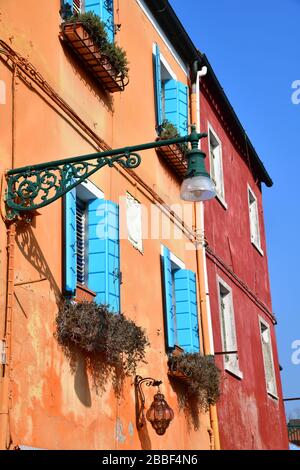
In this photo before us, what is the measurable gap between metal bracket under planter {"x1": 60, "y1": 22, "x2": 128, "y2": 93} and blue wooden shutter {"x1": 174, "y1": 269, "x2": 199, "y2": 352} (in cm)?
288

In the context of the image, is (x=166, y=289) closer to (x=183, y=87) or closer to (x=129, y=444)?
(x=129, y=444)

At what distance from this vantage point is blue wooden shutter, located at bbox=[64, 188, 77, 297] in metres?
7.84

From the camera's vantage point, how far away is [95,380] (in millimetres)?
8180

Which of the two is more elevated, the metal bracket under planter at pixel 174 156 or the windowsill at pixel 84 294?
the metal bracket under planter at pixel 174 156

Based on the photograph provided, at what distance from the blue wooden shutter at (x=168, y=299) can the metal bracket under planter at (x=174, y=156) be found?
149 centimetres

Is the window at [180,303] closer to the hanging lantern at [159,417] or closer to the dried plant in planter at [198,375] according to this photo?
the dried plant in planter at [198,375]

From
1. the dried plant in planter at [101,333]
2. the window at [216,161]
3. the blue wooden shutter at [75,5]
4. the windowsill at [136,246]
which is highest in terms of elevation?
the window at [216,161]

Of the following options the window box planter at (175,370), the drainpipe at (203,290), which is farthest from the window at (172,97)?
the window box planter at (175,370)

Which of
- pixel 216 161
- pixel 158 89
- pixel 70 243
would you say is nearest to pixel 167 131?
pixel 158 89

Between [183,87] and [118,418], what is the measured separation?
5.82 meters

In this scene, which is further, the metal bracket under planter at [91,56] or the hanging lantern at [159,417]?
the hanging lantern at [159,417]

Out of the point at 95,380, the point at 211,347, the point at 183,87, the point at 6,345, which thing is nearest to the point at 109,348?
the point at 95,380

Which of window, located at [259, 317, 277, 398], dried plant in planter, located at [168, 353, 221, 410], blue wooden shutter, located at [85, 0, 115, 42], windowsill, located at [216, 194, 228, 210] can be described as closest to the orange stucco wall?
dried plant in planter, located at [168, 353, 221, 410]

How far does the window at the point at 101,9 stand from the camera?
9617 mm
